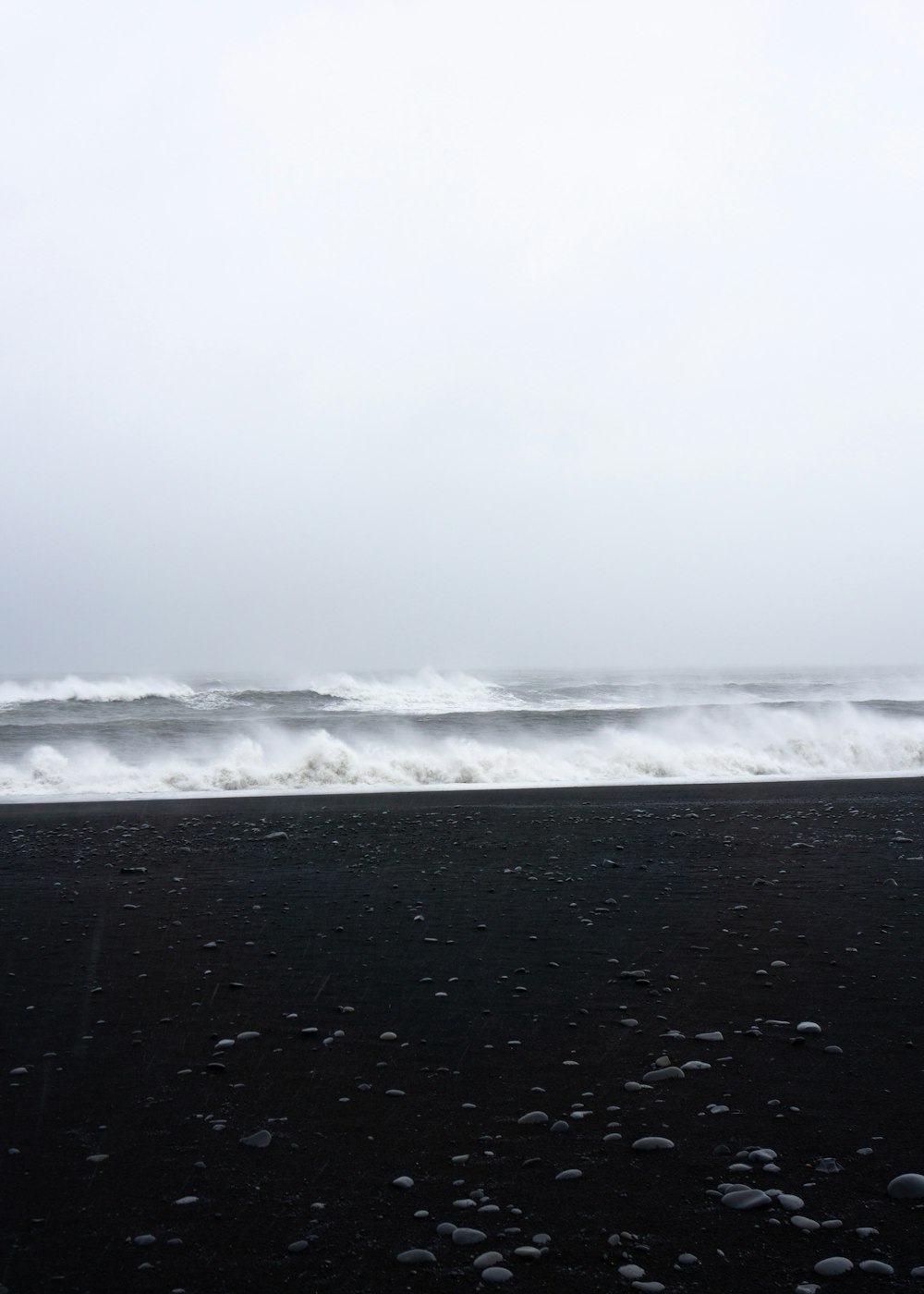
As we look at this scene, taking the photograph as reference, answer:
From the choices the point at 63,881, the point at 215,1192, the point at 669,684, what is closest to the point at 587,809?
the point at 63,881

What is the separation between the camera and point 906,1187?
9.88ft

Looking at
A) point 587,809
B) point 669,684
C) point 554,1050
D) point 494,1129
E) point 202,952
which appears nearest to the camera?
point 494,1129

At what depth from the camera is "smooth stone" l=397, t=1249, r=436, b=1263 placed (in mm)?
2695

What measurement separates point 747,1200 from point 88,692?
3526cm

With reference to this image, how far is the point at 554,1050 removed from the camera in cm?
437

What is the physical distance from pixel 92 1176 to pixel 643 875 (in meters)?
6.10

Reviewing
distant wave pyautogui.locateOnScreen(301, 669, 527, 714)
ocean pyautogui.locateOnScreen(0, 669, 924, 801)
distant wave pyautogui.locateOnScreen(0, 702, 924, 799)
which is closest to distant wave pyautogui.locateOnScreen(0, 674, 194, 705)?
ocean pyautogui.locateOnScreen(0, 669, 924, 801)

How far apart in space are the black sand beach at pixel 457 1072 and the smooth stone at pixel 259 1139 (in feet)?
0.11

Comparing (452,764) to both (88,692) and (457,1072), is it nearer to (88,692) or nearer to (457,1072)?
(457,1072)

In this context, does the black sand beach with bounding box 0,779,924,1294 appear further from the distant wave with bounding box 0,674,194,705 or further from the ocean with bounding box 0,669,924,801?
the distant wave with bounding box 0,674,194,705

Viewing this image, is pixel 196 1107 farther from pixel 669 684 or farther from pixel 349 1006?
pixel 669 684

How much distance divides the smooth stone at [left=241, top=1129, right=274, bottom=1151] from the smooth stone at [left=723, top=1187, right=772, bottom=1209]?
5.53 ft

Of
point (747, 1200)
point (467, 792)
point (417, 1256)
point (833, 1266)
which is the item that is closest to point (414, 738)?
point (467, 792)

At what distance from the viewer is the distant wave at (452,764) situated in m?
16.4
